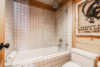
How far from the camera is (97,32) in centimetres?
119

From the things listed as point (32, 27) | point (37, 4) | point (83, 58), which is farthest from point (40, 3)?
point (83, 58)

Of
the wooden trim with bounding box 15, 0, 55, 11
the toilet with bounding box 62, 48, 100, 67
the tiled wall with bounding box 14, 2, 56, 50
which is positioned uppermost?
the wooden trim with bounding box 15, 0, 55, 11

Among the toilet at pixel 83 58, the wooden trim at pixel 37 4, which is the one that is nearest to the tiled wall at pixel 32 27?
the wooden trim at pixel 37 4

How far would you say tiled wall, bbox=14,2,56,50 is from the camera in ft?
6.59

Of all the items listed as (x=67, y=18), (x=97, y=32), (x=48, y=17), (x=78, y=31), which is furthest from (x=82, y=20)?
(x=48, y=17)

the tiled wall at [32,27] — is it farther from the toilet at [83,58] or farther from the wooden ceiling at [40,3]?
the toilet at [83,58]

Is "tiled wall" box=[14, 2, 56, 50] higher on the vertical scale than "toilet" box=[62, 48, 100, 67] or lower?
higher

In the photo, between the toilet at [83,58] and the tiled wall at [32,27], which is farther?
the tiled wall at [32,27]

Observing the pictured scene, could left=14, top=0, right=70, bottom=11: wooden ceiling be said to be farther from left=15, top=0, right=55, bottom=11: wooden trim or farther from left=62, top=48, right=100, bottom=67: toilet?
left=62, top=48, right=100, bottom=67: toilet

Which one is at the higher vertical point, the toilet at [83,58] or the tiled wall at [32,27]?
the tiled wall at [32,27]

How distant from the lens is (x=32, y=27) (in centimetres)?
225

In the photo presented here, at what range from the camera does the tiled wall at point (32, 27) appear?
2010 millimetres

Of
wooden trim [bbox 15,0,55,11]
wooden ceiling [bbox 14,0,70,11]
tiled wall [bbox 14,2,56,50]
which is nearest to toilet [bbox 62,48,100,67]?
tiled wall [bbox 14,2,56,50]

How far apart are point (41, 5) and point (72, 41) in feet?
6.59
